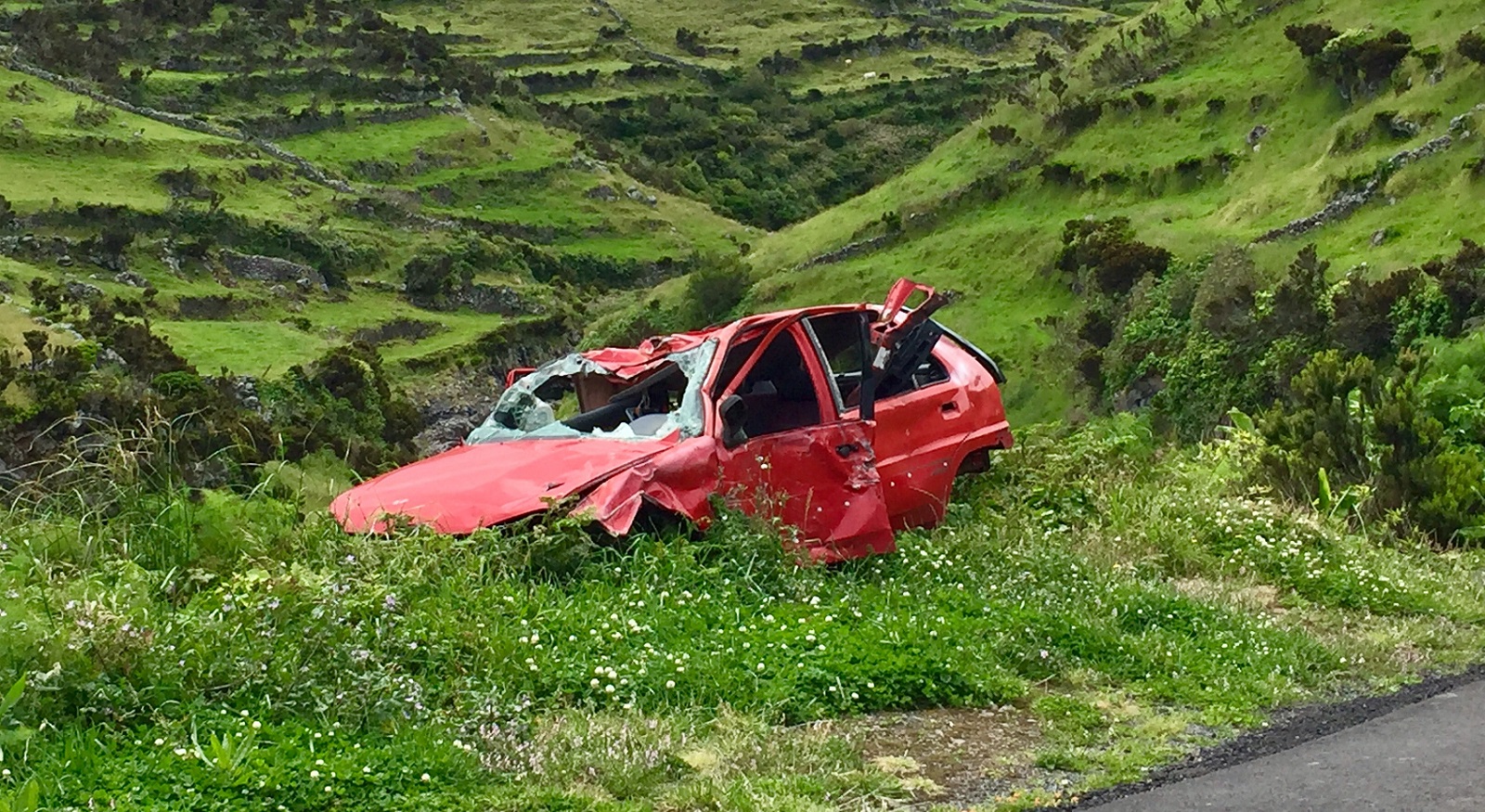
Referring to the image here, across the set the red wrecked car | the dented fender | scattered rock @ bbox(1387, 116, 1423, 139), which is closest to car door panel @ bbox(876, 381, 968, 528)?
the red wrecked car

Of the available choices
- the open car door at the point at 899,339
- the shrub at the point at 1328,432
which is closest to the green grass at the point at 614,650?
the open car door at the point at 899,339

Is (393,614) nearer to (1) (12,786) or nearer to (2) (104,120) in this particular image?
(1) (12,786)

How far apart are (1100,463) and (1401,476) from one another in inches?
81.7

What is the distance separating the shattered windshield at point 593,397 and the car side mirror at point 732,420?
31 centimetres

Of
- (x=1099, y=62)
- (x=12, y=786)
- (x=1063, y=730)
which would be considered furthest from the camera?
(x=1099, y=62)

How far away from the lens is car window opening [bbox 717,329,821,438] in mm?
9094

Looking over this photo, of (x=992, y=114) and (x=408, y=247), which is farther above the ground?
(x=992, y=114)

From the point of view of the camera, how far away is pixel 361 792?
4660 mm

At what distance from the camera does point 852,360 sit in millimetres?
9828

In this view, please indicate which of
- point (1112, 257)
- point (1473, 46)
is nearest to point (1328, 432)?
point (1112, 257)

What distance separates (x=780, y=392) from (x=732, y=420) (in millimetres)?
1415

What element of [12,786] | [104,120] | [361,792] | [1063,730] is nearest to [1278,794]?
[1063,730]

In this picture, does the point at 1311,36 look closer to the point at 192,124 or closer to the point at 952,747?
the point at 952,747

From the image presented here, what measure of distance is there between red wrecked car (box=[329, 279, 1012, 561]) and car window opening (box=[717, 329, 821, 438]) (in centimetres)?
1
